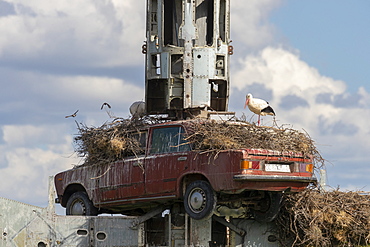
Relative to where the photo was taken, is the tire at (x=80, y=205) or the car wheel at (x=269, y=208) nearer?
the car wheel at (x=269, y=208)

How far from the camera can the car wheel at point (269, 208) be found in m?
16.3

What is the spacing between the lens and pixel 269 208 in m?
16.5

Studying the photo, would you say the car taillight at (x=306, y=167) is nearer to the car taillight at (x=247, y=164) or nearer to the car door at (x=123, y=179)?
the car taillight at (x=247, y=164)

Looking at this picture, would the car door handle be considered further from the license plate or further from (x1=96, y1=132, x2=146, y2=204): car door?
the license plate

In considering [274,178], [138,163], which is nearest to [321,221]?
[274,178]

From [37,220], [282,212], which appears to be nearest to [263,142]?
[282,212]

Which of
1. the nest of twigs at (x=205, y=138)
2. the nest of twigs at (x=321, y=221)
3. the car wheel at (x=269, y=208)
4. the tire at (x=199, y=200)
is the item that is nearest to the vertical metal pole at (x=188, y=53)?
the nest of twigs at (x=205, y=138)

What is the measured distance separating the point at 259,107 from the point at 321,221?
10.8ft

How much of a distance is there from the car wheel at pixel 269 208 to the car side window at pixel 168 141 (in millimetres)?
2167

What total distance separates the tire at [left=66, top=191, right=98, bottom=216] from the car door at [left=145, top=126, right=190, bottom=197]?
7.47ft

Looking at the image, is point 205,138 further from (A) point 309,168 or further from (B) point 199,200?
(A) point 309,168

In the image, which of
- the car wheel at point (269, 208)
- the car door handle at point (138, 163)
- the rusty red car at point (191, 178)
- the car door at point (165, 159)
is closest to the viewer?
the rusty red car at point (191, 178)

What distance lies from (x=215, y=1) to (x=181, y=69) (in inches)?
78.3

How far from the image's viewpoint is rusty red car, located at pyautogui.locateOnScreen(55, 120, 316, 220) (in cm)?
1482
